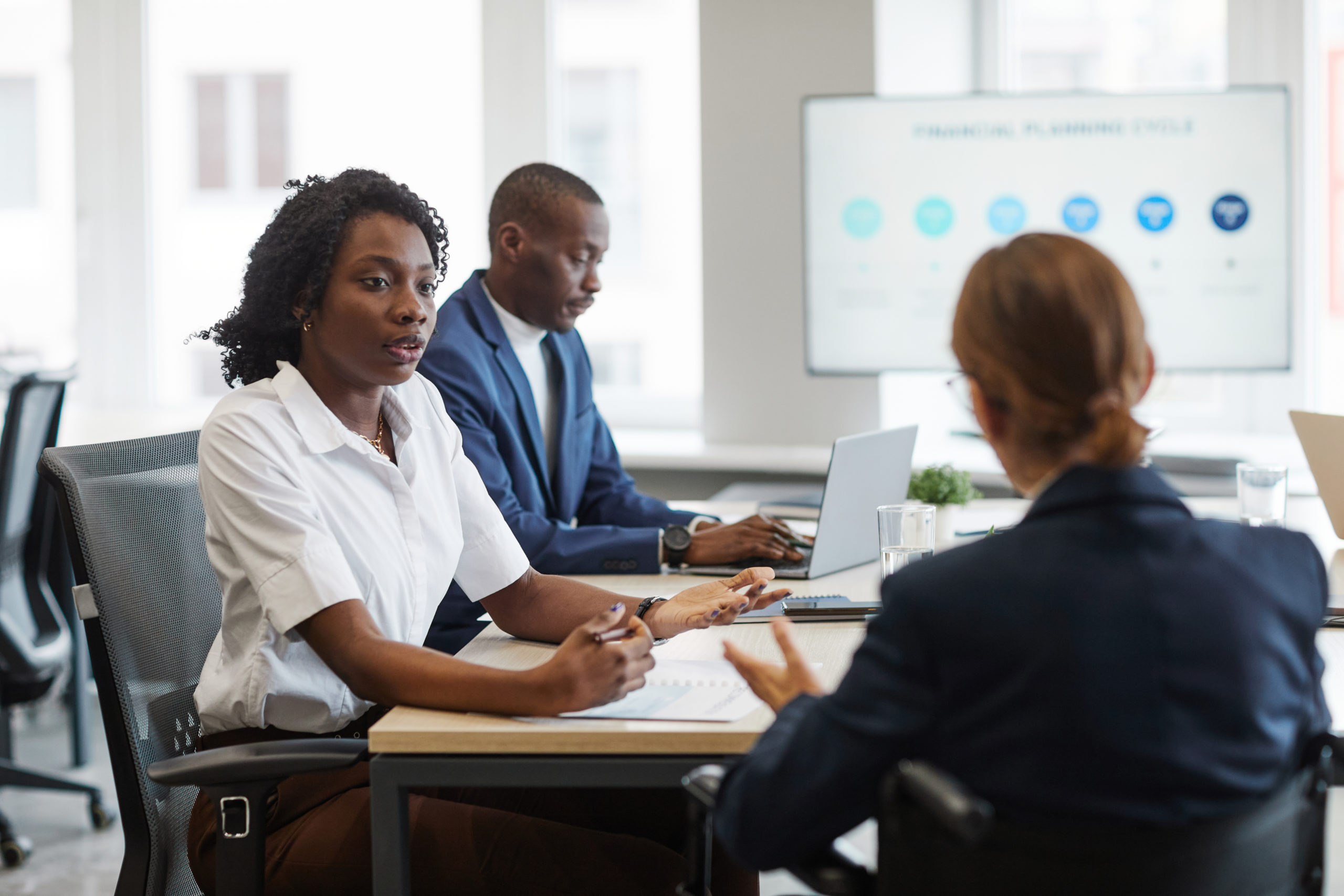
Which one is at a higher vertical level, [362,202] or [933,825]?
[362,202]

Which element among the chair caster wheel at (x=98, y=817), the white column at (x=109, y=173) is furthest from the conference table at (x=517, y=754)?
the white column at (x=109, y=173)

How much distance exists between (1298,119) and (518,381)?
100 inches

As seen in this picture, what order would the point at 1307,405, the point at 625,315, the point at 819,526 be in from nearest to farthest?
the point at 819,526 < the point at 1307,405 < the point at 625,315

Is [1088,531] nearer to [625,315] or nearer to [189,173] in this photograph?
[625,315]

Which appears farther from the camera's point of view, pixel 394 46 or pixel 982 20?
pixel 394 46

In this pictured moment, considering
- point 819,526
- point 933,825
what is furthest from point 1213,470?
point 933,825

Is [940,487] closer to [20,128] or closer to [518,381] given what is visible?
[518,381]

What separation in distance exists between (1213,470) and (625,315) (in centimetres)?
189

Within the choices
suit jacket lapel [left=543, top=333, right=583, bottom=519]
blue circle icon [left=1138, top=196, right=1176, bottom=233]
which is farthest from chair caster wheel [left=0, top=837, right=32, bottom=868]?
blue circle icon [left=1138, top=196, right=1176, bottom=233]

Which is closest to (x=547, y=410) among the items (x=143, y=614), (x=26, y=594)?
(x=143, y=614)

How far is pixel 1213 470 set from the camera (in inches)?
126

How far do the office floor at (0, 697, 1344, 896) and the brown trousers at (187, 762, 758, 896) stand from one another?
736 millimetres

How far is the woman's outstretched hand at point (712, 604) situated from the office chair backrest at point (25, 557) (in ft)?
5.66

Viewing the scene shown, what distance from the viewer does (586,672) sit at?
3.91 ft
